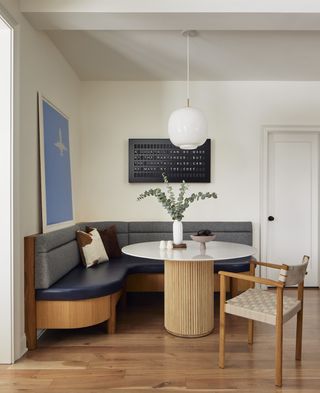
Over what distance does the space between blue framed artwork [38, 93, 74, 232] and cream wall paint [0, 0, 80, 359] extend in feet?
0.22

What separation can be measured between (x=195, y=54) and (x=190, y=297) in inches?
91.3

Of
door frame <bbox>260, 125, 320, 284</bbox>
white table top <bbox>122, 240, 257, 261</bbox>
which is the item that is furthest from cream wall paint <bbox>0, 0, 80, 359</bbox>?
door frame <bbox>260, 125, 320, 284</bbox>

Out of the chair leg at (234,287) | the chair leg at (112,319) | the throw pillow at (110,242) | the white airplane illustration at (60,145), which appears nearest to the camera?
the chair leg at (112,319)

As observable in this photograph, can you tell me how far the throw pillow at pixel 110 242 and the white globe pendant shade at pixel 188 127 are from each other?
1.55 meters

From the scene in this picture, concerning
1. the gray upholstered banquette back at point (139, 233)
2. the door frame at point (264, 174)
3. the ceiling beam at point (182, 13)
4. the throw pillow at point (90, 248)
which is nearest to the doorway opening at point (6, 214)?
the ceiling beam at point (182, 13)

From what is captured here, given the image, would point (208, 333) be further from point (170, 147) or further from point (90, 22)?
point (90, 22)

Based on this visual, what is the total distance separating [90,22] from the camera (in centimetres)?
241

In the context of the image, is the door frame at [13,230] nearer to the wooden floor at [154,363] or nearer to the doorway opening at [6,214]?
the doorway opening at [6,214]

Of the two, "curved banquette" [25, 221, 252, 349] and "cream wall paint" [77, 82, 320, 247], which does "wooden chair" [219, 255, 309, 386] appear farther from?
"cream wall paint" [77, 82, 320, 247]

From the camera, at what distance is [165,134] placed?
3.96 m

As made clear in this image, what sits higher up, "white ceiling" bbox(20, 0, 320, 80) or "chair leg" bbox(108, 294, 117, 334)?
"white ceiling" bbox(20, 0, 320, 80)

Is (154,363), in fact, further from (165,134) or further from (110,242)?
(165,134)

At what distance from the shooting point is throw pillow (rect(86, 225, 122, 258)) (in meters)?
3.55

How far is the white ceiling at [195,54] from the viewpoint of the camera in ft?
9.24
